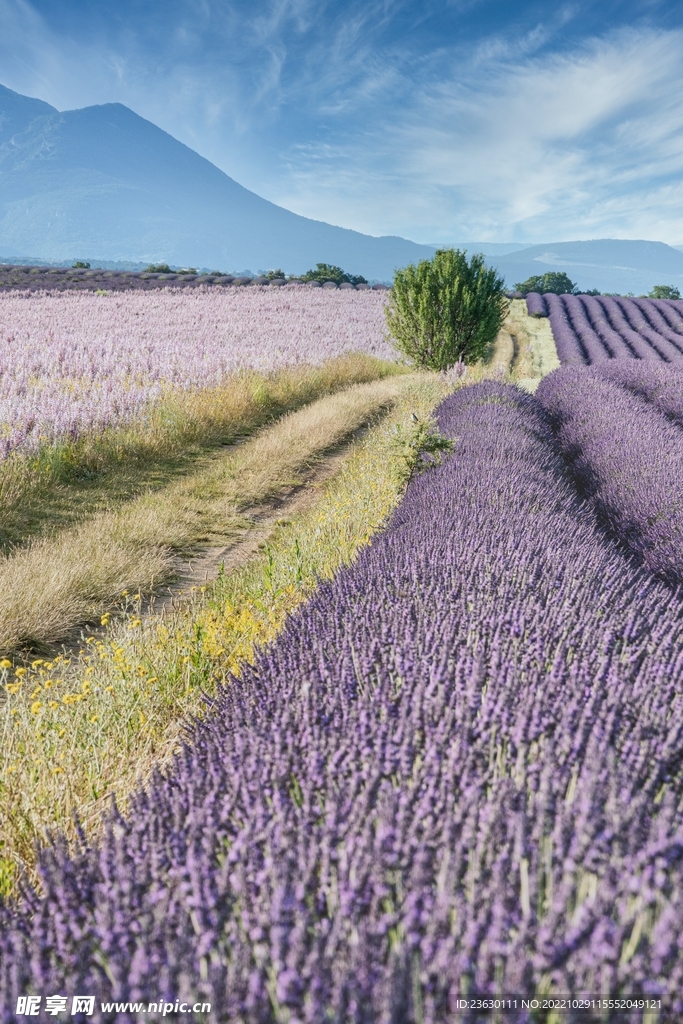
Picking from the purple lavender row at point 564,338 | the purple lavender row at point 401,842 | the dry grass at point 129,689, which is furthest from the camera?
the purple lavender row at point 564,338

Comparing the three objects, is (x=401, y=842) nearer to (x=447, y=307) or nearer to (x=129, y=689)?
(x=129, y=689)

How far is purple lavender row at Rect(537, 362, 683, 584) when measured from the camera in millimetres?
4418

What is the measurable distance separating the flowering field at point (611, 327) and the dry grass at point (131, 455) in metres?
9.56

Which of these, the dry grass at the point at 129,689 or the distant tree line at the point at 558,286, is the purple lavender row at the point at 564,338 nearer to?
the dry grass at the point at 129,689

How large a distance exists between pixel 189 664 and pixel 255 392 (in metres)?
7.98

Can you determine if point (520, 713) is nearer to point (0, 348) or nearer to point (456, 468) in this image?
point (456, 468)

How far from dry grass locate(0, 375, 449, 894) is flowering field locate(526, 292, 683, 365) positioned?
13596 millimetres

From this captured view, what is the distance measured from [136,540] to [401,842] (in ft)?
14.2

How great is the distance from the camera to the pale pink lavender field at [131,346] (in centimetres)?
729

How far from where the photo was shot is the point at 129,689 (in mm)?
2641

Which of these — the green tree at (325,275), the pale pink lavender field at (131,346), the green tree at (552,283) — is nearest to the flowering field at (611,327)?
the pale pink lavender field at (131,346)

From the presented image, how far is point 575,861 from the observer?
3.15ft

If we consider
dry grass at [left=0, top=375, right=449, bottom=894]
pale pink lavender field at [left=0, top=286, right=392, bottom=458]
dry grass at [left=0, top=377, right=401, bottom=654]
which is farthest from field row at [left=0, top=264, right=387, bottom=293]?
dry grass at [left=0, top=375, right=449, bottom=894]

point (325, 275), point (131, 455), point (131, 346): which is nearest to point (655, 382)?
point (131, 455)
